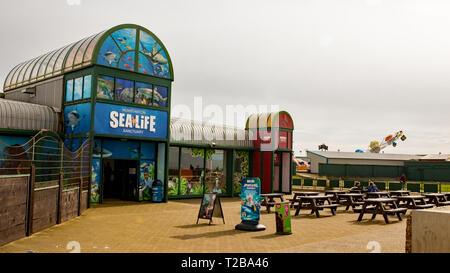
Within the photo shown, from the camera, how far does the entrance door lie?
19219 millimetres

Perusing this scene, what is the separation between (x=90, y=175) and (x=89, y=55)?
16.7 feet

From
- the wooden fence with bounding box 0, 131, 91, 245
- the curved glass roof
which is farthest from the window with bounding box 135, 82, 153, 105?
the wooden fence with bounding box 0, 131, 91, 245

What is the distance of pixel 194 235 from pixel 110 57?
32.9ft

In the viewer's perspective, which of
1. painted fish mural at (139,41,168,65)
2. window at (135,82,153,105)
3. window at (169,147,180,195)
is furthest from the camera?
window at (169,147,180,195)

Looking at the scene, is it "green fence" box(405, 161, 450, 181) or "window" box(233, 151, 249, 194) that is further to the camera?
"green fence" box(405, 161, 450, 181)

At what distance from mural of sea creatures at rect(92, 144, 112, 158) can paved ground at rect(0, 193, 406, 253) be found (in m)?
2.98

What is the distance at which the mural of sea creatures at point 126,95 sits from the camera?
17672 mm

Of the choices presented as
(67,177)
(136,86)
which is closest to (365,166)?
(136,86)

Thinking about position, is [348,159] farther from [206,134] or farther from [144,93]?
[144,93]

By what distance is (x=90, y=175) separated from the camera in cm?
1625

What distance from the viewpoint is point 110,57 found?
17.4 meters

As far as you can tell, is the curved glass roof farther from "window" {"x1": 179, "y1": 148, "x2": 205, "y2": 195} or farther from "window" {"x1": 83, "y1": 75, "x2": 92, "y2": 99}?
"window" {"x1": 179, "y1": 148, "x2": 205, "y2": 195}

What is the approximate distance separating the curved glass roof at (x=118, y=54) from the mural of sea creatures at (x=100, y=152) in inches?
143
